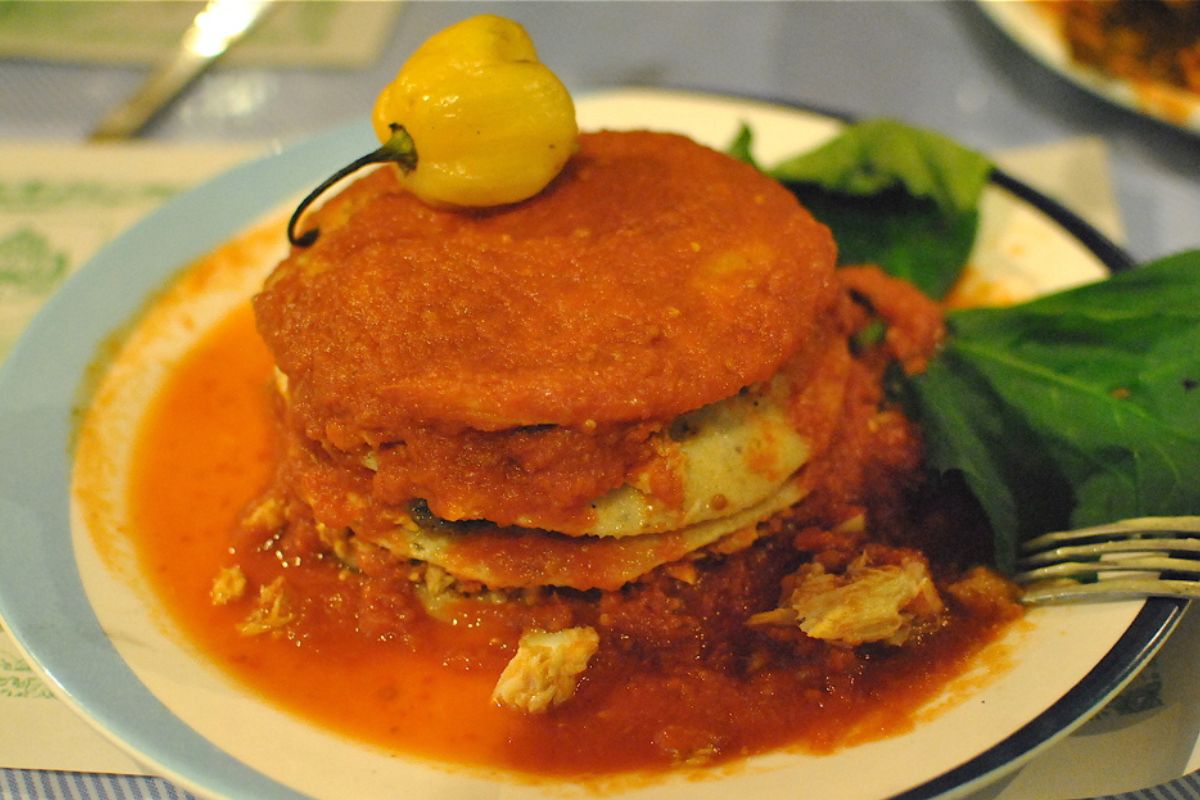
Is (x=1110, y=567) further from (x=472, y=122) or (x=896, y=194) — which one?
(x=472, y=122)

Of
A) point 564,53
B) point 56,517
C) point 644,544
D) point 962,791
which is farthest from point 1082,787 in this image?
point 564,53

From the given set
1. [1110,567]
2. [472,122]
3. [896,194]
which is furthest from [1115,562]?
[472,122]

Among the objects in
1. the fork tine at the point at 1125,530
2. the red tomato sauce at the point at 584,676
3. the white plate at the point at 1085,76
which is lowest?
the red tomato sauce at the point at 584,676

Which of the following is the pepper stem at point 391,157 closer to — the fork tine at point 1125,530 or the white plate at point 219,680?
the white plate at point 219,680

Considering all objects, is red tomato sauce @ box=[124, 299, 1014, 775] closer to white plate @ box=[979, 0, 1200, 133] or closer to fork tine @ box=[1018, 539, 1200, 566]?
fork tine @ box=[1018, 539, 1200, 566]

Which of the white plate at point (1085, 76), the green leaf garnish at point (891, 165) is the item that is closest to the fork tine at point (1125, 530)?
the green leaf garnish at point (891, 165)
